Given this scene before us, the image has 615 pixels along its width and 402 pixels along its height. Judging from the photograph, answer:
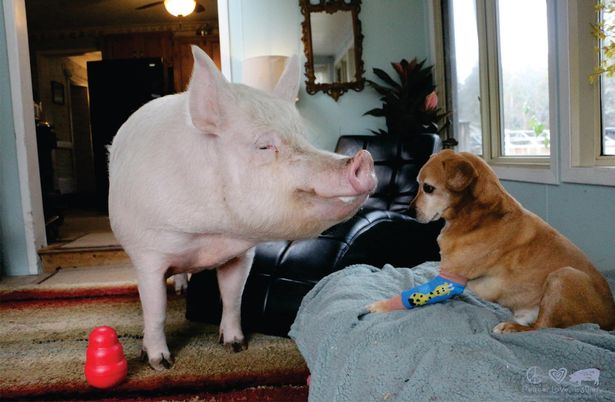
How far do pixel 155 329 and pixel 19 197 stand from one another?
248 centimetres

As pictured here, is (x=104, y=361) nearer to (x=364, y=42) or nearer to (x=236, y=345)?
(x=236, y=345)

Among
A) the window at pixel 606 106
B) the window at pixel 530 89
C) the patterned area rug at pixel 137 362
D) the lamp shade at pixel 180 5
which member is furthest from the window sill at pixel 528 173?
the lamp shade at pixel 180 5

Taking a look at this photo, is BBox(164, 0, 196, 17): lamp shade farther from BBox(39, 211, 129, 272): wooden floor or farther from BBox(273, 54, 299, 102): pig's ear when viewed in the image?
BBox(273, 54, 299, 102): pig's ear

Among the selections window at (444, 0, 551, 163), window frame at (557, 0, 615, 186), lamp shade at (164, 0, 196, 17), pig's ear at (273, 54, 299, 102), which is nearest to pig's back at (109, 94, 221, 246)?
pig's ear at (273, 54, 299, 102)

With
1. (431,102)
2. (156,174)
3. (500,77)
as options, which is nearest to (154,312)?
(156,174)

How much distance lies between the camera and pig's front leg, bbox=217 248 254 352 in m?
1.73

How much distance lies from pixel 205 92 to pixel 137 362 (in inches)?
41.2

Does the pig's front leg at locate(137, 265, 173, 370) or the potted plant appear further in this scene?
the potted plant

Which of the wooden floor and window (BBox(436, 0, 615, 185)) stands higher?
window (BBox(436, 0, 615, 185))

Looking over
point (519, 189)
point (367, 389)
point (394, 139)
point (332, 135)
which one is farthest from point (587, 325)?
point (332, 135)

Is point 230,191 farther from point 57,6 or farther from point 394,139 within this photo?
point 57,6

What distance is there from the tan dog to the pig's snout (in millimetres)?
446

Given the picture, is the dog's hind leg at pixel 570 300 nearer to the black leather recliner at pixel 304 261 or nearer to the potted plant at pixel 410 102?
the black leather recliner at pixel 304 261

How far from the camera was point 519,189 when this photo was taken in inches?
107
